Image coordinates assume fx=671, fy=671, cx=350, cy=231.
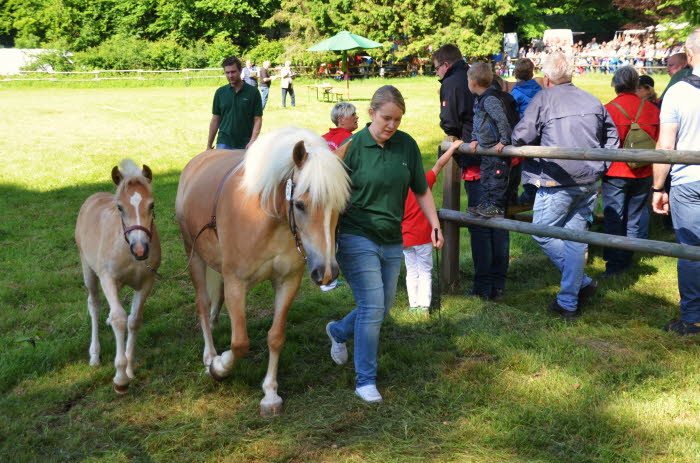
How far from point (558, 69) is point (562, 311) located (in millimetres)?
2093

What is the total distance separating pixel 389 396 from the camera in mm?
4566

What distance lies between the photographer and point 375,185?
14.0 ft

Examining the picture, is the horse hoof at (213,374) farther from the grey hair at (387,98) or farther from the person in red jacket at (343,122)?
the grey hair at (387,98)

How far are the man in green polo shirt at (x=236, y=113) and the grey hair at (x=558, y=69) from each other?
4.11 meters

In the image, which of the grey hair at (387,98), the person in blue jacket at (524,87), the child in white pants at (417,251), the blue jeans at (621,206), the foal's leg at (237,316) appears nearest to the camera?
the grey hair at (387,98)

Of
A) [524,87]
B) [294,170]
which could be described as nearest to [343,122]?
[294,170]

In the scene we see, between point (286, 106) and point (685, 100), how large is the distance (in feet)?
72.3

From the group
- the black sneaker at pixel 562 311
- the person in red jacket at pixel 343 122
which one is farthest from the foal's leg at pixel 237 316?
the black sneaker at pixel 562 311

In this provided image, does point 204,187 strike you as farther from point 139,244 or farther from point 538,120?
point 538,120

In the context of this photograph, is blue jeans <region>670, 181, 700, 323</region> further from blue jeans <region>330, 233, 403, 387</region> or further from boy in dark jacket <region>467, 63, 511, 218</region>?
blue jeans <region>330, 233, 403, 387</region>

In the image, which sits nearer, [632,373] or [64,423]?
[64,423]

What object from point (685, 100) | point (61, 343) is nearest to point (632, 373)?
point (685, 100)

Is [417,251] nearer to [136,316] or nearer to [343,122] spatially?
[343,122]

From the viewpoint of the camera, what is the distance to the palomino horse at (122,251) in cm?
471
